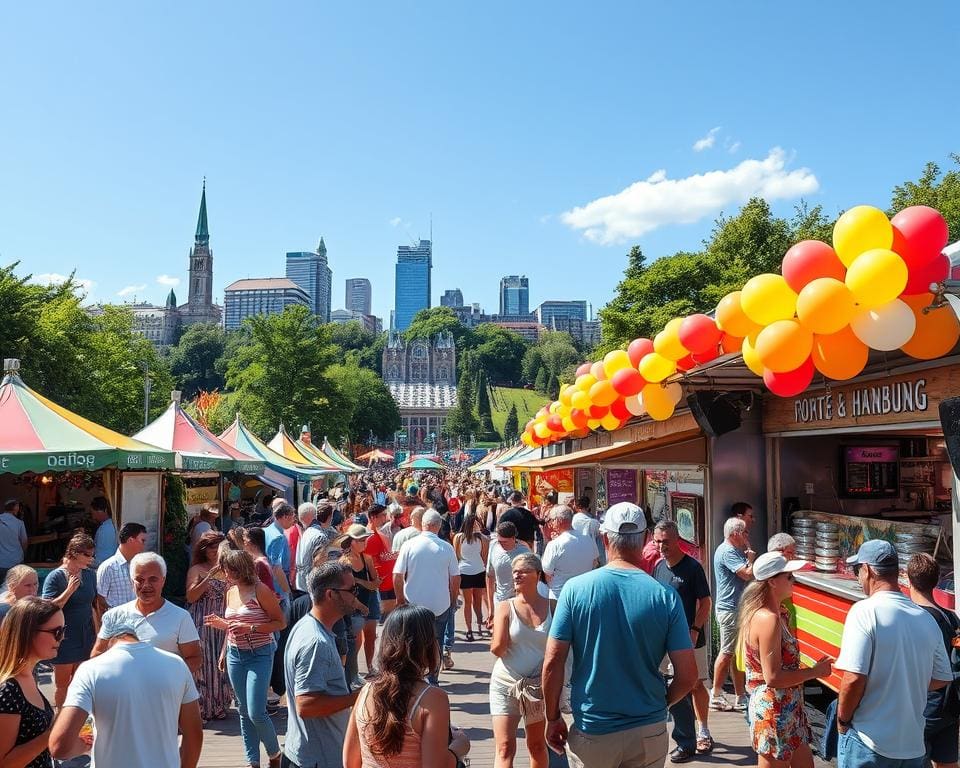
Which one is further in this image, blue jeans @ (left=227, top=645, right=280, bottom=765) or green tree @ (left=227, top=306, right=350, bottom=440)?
green tree @ (left=227, top=306, right=350, bottom=440)

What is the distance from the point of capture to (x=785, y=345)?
470 cm

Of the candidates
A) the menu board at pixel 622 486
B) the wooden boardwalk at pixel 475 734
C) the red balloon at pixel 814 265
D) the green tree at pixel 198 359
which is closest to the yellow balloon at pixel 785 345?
the red balloon at pixel 814 265

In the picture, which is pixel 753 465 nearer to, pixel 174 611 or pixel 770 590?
pixel 770 590

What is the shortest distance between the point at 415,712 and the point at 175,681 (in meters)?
1.12

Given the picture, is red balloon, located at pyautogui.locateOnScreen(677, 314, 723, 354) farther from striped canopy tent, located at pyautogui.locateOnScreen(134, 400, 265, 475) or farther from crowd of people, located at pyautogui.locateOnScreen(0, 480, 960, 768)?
striped canopy tent, located at pyautogui.locateOnScreen(134, 400, 265, 475)

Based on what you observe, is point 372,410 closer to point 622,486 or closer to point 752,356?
point 622,486

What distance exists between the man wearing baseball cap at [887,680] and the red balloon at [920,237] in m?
1.70

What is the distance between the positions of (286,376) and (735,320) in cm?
4245

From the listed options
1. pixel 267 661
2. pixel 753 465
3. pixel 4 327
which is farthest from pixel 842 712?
pixel 4 327

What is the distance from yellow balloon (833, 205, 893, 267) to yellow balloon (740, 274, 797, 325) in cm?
51

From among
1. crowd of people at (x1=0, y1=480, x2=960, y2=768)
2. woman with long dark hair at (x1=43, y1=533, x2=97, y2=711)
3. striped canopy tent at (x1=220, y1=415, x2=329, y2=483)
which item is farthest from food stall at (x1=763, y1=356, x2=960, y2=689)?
striped canopy tent at (x1=220, y1=415, x2=329, y2=483)

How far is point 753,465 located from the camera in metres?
8.48

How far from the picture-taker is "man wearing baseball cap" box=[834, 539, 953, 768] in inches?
135

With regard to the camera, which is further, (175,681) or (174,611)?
(174,611)
